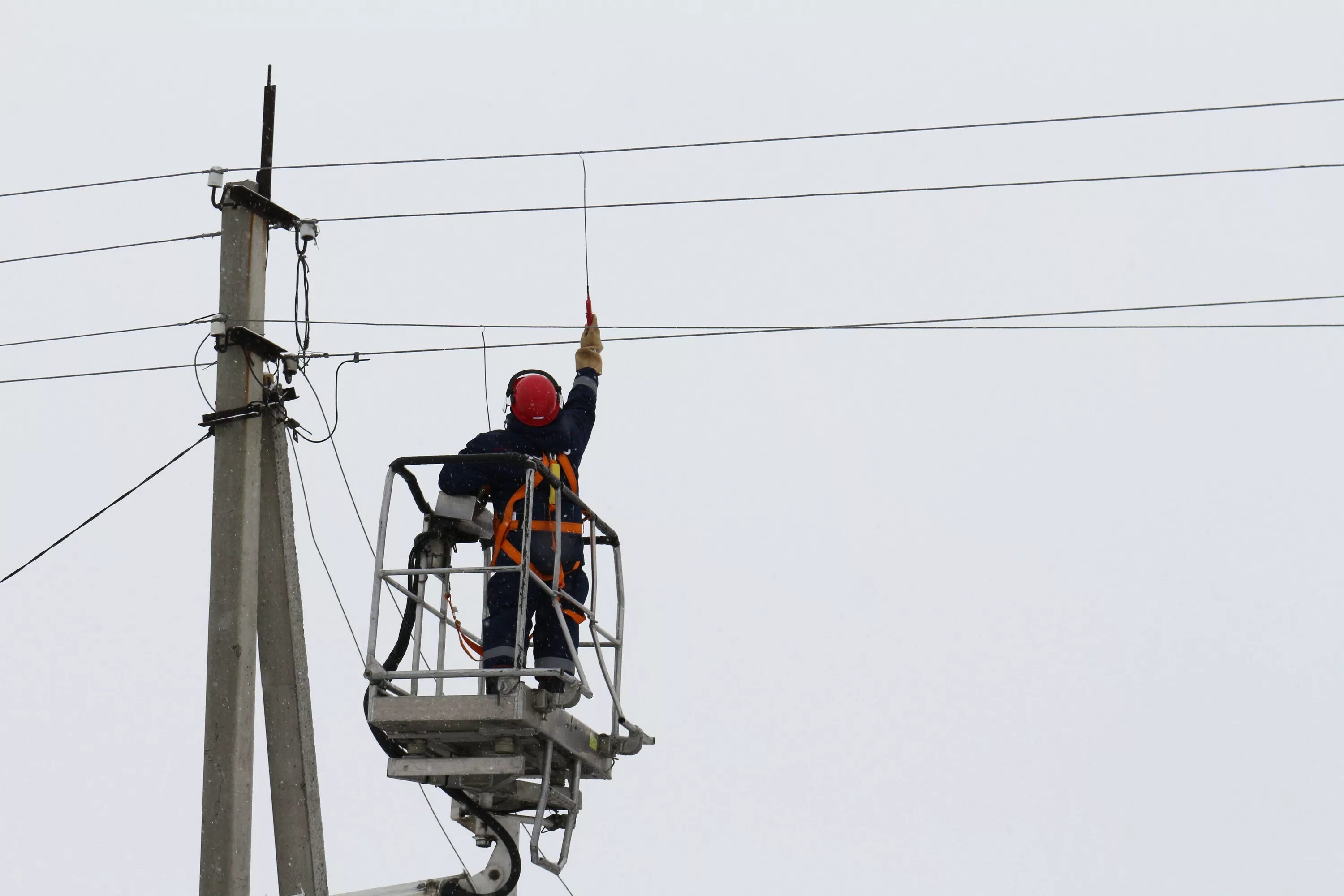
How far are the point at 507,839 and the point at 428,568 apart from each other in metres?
1.69

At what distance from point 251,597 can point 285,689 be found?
2.05ft

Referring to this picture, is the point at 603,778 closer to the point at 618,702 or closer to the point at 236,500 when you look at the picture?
the point at 618,702

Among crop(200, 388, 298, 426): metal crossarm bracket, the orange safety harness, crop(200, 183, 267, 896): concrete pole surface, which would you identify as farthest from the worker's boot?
crop(200, 388, 298, 426): metal crossarm bracket

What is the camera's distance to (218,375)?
45.3 ft

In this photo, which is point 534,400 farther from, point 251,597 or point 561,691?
point 251,597

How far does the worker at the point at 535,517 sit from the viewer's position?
1202 cm

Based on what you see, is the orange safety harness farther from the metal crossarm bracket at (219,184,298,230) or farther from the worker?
the metal crossarm bracket at (219,184,298,230)

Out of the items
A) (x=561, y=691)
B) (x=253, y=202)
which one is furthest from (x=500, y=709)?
(x=253, y=202)

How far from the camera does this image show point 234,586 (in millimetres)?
13359

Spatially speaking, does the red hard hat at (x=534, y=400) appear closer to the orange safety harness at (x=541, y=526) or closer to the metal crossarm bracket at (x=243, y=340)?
the orange safety harness at (x=541, y=526)

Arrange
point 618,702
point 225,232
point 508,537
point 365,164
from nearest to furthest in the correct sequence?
point 508,537, point 618,702, point 225,232, point 365,164

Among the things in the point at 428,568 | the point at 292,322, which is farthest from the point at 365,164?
the point at 428,568

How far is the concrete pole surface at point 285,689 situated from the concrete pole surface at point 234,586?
15cm

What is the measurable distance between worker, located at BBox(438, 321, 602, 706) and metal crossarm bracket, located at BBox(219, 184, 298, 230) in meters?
2.39
